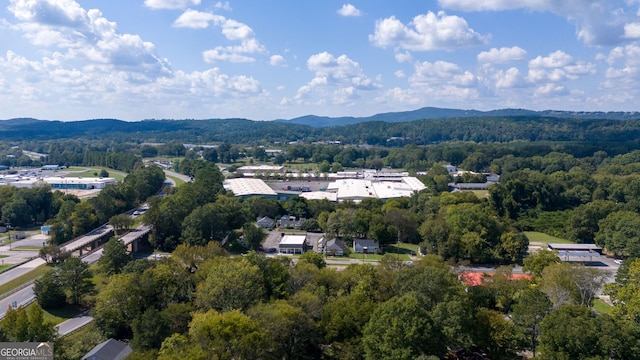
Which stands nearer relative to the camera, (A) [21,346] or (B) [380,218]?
(A) [21,346]

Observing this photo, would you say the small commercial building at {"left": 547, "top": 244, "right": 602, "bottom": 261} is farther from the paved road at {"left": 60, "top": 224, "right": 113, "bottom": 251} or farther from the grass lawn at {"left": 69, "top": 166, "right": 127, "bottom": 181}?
the grass lawn at {"left": 69, "top": 166, "right": 127, "bottom": 181}

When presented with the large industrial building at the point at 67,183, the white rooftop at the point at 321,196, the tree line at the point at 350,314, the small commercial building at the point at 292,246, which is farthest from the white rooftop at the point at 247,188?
the tree line at the point at 350,314

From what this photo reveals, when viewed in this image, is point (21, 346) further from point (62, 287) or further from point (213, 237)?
point (213, 237)

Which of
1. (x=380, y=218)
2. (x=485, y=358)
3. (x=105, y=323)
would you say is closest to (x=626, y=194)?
(x=380, y=218)

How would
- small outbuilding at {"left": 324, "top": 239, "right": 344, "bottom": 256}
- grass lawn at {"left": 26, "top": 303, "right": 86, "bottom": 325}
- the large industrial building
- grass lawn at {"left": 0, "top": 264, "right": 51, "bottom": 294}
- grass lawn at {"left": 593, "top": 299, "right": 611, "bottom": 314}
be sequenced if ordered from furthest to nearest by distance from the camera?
the large industrial building
small outbuilding at {"left": 324, "top": 239, "right": 344, "bottom": 256}
grass lawn at {"left": 0, "top": 264, "right": 51, "bottom": 294}
grass lawn at {"left": 593, "top": 299, "right": 611, "bottom": 314}
grass lawn at {"left": 26, "top": 303, "right": 86, "bottom": 325}

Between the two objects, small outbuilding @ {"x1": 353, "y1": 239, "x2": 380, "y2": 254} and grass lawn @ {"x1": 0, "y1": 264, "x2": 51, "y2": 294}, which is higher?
grass lawn @ {"x1": 0, "y1": 264, "x2": 51, "y2": 294}

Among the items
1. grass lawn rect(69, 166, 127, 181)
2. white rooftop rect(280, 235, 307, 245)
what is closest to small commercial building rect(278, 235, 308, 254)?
white rooftop rect(280, 235, 307, 245)
